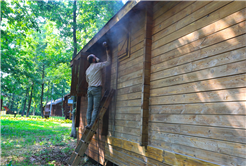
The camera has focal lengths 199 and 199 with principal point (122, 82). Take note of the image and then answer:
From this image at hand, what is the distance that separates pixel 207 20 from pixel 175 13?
0.81 m

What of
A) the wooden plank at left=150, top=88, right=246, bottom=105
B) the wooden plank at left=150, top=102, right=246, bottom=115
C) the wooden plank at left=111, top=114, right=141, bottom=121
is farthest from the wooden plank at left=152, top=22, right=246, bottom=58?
the wooden plank at left=111, top=114, right=141, bottom=121

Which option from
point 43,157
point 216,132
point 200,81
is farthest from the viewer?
point 43,157

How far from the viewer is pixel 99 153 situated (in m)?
6.16

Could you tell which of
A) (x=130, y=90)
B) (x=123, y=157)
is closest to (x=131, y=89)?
(x=130, y=90)

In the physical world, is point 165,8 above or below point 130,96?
above

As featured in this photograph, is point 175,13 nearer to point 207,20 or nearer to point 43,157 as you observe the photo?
point 207,20

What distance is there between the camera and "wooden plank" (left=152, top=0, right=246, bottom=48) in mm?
2527

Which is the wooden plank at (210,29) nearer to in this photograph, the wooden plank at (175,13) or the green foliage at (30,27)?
the wooden plank at (175,13)

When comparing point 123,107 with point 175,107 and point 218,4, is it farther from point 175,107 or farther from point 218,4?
point 218,4

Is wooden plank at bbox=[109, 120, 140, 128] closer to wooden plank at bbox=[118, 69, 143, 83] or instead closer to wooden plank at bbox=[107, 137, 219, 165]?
wooden plank at bbox=[107, 137, 219, 165]

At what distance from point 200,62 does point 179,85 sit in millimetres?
535

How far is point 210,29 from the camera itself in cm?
284

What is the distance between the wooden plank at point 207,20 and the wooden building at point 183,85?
12mm

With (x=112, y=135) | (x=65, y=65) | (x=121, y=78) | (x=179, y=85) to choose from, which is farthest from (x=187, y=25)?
(x=65, y=65)
